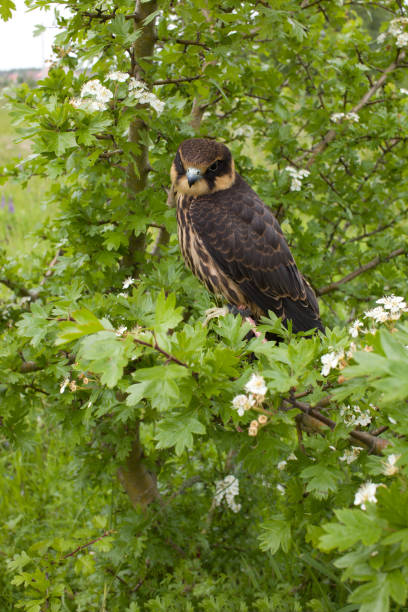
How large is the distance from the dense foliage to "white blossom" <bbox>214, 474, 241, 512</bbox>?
15 millimetres

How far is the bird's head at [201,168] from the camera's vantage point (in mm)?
2184

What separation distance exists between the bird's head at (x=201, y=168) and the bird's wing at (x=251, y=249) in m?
0.05

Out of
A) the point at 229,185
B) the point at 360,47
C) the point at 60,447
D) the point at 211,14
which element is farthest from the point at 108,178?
the point at 60,447

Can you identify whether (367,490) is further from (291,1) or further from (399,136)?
(399,136)

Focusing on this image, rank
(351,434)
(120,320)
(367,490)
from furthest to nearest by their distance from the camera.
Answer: (120,320) → (351,434) → (367,490)

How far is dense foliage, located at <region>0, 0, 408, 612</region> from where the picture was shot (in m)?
1.01

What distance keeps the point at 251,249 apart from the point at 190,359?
54.3 inches

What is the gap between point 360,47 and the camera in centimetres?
269

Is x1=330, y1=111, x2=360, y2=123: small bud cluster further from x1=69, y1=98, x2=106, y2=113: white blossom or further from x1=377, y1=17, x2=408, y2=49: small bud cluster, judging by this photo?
x1=69, y1=98, x2=106, y2=113: white blossom

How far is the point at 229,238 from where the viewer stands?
2256 mm

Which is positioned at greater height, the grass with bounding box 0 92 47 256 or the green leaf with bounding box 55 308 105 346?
the green leaf with bounding box 55 308 105 346

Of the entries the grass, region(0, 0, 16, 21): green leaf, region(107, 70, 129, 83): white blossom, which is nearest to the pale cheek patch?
region(107, 70, 129, 83): white blossom

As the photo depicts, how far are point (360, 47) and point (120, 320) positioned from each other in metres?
2.26

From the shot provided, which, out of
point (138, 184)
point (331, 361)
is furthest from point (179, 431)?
point (138, 184)
